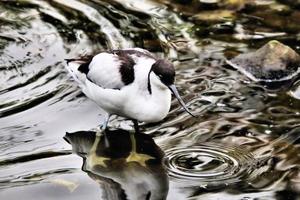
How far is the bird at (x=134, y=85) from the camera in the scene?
7086mm

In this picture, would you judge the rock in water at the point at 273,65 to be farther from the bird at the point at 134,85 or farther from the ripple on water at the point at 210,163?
the bird at the point at 134,85

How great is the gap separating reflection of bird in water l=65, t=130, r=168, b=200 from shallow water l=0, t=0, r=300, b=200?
0.03 feet

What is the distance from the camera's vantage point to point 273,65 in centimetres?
923

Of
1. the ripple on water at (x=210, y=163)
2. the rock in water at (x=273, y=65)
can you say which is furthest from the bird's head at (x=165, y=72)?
the rock in water at (x=273, y=65)

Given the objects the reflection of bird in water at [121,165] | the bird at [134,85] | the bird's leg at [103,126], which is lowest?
the reflection of bird in water at [121,165]

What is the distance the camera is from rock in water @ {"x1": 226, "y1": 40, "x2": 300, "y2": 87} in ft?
30.0

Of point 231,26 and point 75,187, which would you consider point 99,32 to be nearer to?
point 231,26

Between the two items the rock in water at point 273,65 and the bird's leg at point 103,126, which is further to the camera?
the rock in water at point 273,65

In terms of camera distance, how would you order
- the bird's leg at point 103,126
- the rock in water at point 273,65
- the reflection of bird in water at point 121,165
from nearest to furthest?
the reflection of bird in water at point 121,165 → the bird's leg at point 103,126 → the rock in water at point 273,65

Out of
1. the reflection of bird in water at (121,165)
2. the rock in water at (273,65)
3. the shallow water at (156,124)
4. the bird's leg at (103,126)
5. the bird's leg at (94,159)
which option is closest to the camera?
the reflection of bird in water at (121,165)

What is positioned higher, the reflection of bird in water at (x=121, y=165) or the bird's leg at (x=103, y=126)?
the bird's leg at (x=103, y=126)

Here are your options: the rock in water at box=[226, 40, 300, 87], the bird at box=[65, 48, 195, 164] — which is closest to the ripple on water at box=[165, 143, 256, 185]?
the bird at box=[65, 48, 195, 164]

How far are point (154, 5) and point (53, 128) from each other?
12.5ft

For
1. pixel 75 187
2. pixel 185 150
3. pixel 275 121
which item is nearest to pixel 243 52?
pixel 275 121
